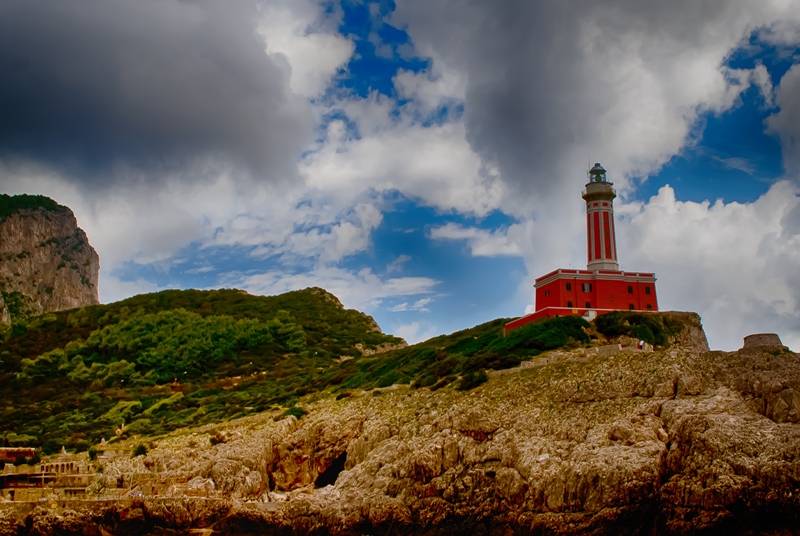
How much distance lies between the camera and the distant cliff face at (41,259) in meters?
140

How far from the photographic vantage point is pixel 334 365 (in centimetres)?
8269

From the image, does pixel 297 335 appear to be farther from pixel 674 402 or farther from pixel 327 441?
pixel 674 402

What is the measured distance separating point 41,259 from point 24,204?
10.6m

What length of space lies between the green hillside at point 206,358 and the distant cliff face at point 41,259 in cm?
3738

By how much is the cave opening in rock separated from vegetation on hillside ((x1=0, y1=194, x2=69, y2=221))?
11132 cm

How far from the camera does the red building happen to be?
58812mm

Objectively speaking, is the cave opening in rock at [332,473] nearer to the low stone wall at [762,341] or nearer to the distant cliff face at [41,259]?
the low stone wall at [762,341]

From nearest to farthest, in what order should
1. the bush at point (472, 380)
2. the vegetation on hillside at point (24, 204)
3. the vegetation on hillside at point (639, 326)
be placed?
the bush at point (472, 380)
the vegetation on hillside at point (639, 326)
the vegetation on hillside at point (24, 204)

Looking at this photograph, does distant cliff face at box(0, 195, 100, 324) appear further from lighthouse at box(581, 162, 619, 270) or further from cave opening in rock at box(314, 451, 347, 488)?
lighthouse at box(581, 162, 619, 270)

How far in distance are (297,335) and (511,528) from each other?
59269mm

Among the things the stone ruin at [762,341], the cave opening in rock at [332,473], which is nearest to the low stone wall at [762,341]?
the stone ruin at [762,341]

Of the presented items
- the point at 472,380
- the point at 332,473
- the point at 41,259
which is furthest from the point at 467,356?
the point at 41,259

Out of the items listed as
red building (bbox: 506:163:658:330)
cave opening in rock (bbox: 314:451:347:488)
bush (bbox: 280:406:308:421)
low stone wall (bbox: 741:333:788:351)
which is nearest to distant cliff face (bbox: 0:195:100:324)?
bush (bbox: 280:406:308:421)

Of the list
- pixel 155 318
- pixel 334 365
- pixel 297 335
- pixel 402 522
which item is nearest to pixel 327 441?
pixel 402 522
